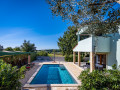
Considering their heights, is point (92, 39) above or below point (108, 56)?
above

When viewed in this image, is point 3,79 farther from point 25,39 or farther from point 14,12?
point 25,39

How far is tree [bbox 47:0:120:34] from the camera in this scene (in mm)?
5688

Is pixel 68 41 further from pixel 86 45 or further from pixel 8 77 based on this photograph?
pixel 8 77

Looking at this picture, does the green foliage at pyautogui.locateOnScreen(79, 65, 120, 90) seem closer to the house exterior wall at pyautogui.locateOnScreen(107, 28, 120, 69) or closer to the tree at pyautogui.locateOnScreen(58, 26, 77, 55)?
the house exterior wall at pyautogui.locateOnScreen(107, 28, 120, 69)

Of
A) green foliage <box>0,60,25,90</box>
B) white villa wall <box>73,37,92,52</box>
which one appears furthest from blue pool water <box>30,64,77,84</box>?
green foliage <box>0,60,25,90</box>

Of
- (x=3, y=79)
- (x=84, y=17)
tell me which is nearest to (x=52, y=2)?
(x=84, y=17)

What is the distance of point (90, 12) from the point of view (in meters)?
6.05

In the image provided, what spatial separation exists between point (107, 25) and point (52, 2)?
4.34 meters

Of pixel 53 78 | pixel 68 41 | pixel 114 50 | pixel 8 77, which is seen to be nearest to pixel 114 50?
pixel 114 50

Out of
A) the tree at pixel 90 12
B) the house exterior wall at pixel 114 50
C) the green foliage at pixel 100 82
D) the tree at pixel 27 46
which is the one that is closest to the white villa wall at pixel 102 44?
the house exterior wall at pixel 114 50

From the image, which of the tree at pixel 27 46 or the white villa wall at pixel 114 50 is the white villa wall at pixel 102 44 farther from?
the tree at pixel 27 46

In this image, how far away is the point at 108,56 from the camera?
417 inches

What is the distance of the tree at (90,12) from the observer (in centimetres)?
569

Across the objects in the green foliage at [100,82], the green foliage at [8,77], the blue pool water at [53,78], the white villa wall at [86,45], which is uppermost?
the white villa wall at [86,45]
